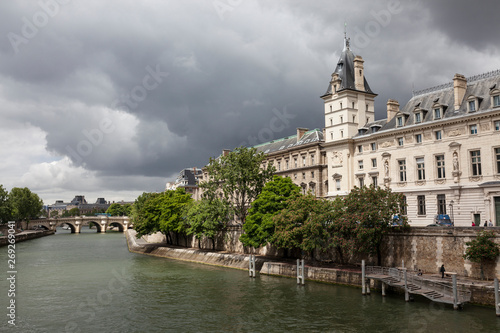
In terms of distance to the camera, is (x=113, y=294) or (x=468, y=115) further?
(x=468, y=115)

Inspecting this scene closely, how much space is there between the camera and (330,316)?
28.4 meters

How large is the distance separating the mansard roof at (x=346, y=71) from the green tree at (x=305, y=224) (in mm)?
23223

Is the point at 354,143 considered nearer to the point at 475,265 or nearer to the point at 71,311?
the point at 475,265

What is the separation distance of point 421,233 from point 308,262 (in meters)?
13.5

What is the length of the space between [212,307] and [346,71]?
142ft

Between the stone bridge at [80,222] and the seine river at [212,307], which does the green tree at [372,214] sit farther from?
the stone bridge at [80,222]

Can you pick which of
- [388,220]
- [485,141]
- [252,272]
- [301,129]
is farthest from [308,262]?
[301,129]

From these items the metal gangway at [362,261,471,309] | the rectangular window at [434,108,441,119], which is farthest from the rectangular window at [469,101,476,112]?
the metal gangway at [362,261,471,309]

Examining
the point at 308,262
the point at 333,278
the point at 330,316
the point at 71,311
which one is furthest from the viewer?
Result: the point at 308,262

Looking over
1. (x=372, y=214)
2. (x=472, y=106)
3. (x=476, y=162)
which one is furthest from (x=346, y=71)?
(x=372, y=214)

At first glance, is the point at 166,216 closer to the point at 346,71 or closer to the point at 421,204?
the point at 346,71

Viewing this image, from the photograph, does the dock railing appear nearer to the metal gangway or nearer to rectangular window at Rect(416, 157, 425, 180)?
the metal gangway

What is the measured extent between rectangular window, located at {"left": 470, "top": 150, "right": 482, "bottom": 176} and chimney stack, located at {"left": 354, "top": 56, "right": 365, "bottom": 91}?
2221 centimetres

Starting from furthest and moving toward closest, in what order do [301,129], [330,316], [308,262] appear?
1. [301,129]
2. [308,262]
3. [330,316]
